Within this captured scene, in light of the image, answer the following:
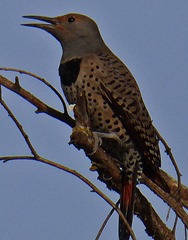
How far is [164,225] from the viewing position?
445 centimetres

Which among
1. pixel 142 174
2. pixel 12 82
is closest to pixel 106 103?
pixel 142 174

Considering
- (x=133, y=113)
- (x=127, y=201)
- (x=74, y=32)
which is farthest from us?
(x=74, y=32)

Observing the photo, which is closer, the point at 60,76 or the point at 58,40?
the point at 60,76

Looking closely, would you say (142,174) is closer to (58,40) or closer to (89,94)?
(89,94)

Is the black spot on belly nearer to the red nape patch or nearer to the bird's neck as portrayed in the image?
the bird's neck

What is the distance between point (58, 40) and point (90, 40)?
11.5 inches

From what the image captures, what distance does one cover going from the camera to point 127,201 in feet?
15.7

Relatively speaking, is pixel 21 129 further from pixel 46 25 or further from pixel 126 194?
pixel 46 25

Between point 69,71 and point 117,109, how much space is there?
1.60 ft

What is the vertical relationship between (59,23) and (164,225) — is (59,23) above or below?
above

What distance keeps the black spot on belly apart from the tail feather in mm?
848

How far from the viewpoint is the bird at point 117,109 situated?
16.5 feet

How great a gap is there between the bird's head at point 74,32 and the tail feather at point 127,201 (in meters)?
1.24

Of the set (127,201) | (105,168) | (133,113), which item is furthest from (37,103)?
(133,113)
